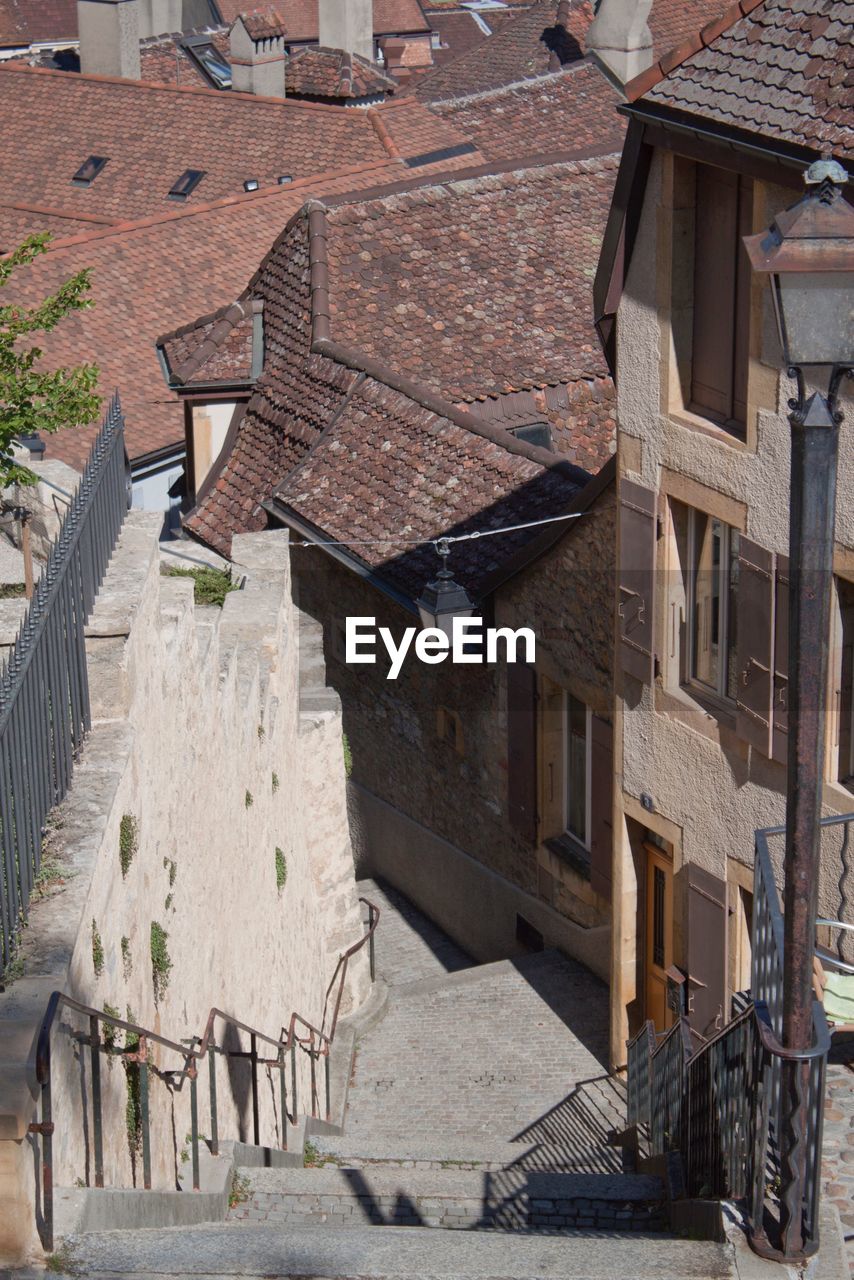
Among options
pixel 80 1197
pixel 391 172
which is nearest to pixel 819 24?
pixel 80 1197

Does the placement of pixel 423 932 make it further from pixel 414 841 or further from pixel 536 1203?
pixel 536 1203

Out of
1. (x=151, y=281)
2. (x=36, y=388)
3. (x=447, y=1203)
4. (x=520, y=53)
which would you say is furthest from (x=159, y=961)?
(x=520, y=53)

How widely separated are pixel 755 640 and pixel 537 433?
809 cm

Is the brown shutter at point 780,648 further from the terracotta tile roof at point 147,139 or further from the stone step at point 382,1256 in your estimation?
the terracotta tile roof at point 147,139

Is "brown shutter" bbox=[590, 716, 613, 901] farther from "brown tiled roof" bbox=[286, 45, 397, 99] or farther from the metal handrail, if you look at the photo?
"brown tiled roof" bbox=[286, 45, 397, 99]

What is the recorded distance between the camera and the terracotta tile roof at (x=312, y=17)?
48219 mm

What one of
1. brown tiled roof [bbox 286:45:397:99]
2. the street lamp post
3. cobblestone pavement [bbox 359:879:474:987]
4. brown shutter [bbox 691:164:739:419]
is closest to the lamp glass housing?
the street lamp post

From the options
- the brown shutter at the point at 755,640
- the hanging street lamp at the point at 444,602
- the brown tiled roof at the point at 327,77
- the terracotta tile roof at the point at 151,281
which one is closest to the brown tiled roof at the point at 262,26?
the brown tiled roof at the point at 327,77

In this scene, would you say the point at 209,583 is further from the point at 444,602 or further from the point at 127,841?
the point at 127,841

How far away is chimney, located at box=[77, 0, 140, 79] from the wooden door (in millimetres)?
27697

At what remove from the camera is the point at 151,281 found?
23.6m

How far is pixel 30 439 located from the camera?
58.0ft

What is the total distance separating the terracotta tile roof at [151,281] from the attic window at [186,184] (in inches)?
142

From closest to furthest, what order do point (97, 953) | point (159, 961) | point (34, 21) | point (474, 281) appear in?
point (97, 953), point (159, 961), point (474, 281), point (34, 21)
